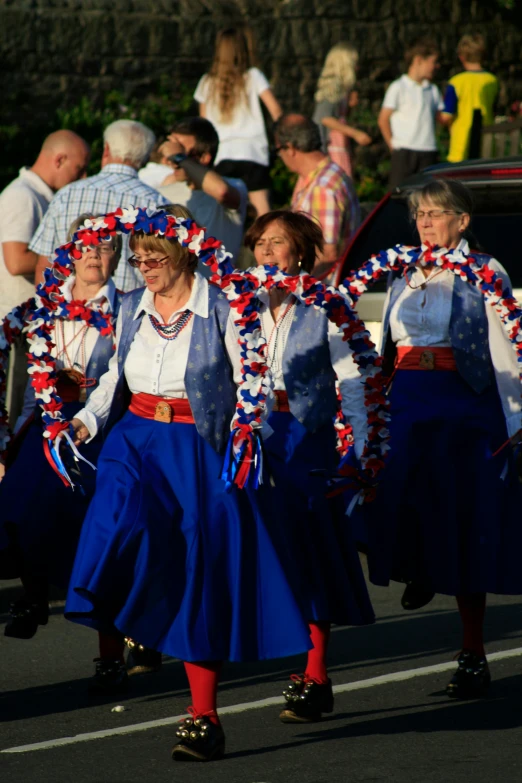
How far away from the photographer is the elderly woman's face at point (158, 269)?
5.95 m

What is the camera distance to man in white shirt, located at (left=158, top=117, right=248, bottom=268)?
9.88m

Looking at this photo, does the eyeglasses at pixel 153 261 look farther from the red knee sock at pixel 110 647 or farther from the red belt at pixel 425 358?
the red knee sock at pixel 110 647

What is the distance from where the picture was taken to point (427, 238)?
700cm

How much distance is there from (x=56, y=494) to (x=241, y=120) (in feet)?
21.1

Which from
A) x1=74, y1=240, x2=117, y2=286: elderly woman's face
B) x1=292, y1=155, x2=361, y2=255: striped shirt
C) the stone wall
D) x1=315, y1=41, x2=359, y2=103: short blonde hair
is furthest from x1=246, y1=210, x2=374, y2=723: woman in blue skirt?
the stone wall

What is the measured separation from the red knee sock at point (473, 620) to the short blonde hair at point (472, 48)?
9631mm

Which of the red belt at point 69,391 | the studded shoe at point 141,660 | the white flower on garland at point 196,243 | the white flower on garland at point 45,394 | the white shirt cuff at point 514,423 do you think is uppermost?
the white flower on garland at point 196,243

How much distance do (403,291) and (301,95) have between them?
11.5 metres

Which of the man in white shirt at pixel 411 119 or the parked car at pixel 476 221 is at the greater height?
the man in white shirt at pixel 411 119

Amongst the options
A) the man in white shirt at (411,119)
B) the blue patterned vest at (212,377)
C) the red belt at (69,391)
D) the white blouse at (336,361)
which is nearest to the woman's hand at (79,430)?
the blue patterned vest at (212,377)

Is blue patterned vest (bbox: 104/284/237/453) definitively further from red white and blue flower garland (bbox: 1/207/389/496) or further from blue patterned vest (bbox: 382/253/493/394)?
blue patterned vest (bbox: 382/253/493/394)

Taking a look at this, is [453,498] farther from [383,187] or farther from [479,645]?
[383,187]

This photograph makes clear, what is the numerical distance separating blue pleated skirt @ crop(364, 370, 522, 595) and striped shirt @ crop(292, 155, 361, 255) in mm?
3445

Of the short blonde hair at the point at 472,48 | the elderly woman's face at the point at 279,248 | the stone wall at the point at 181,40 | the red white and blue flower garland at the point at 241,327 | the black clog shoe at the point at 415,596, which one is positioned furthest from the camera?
the stone wall at the point at 181,40
